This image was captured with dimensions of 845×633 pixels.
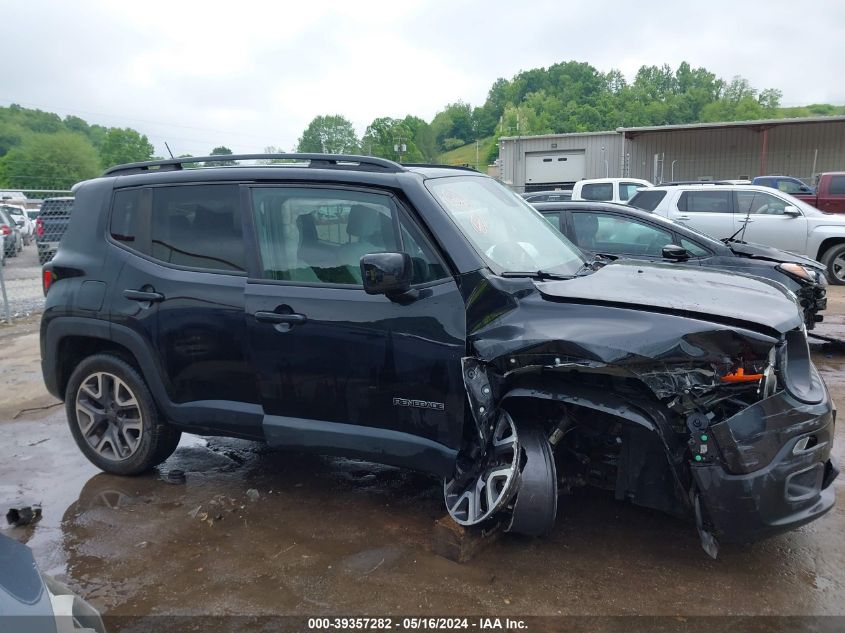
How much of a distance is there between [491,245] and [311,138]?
265 ft

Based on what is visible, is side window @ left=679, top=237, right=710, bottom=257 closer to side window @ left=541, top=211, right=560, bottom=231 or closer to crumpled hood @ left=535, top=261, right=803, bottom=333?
side window @ left=541, top=211, right=560, bottom=231

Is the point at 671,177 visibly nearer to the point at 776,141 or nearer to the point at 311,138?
the point at 776,141

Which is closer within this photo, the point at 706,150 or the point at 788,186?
the point at 788,186

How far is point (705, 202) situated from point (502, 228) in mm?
9646

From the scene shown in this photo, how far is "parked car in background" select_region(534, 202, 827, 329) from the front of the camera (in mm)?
6961

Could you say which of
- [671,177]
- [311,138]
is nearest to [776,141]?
[671,177]

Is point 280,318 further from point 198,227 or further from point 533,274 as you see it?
point 533,274

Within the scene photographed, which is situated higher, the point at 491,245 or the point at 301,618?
the point at 491,245

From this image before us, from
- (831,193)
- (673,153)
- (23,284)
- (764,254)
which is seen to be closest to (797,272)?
(764,254)

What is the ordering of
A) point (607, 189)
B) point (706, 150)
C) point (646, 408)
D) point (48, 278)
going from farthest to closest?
point (706, 150), point (607, 189), point (48, 278), point (646, 408)

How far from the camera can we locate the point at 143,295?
4227 millimetres

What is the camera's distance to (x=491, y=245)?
374 cm

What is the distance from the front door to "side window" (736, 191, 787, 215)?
10430 millimetres

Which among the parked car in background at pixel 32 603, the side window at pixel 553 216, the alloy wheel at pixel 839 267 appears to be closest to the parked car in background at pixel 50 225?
the side window at pixel 553 216
